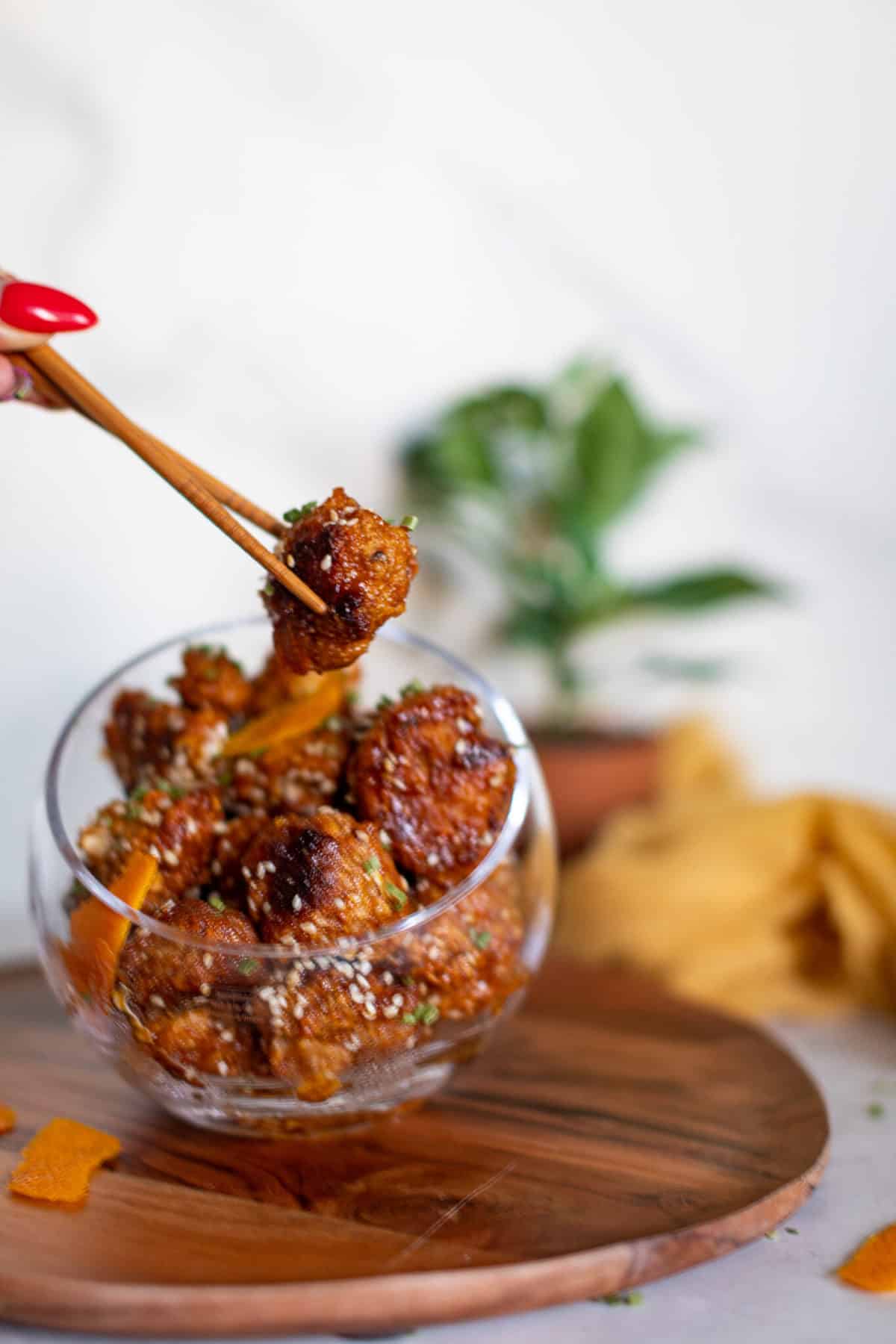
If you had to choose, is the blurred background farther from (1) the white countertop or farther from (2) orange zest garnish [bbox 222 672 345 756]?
(1) the white countertop

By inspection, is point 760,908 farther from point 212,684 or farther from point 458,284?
point 458,284

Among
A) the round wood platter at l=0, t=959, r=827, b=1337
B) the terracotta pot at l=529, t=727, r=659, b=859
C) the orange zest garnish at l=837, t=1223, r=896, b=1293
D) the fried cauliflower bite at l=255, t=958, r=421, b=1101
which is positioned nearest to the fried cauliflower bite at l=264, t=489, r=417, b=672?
the fried cauliflower bite at l=255, t=958, r=421, b=1101

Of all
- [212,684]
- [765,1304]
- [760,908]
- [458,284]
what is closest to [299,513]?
[212,684]

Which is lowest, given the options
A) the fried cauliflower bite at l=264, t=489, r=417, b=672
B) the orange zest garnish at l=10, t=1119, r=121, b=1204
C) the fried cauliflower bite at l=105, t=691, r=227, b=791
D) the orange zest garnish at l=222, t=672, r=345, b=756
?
the orange zest garnish at l=10, t=1119, r=121, b=1204

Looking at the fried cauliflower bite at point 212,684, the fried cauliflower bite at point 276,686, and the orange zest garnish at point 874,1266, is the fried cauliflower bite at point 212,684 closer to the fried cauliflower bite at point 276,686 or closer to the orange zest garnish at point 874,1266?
the fried cauliflower bite at point 276,686

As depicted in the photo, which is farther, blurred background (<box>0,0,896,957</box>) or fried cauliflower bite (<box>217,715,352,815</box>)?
blurred background (<box>0,0,896,957</box>)

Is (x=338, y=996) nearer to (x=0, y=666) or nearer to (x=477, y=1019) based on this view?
(x=477, y=1019)
